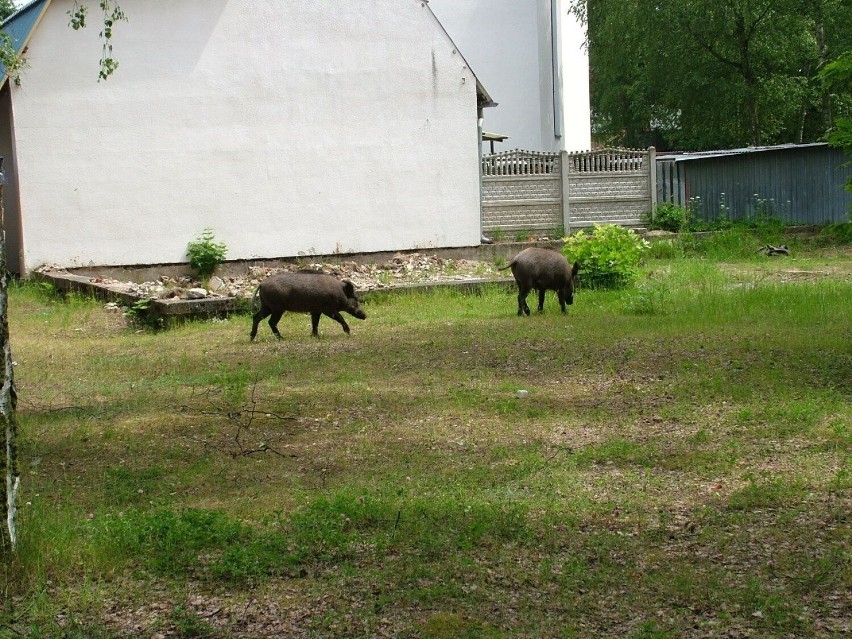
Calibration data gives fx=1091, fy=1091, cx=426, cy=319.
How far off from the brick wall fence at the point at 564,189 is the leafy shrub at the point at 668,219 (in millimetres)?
210

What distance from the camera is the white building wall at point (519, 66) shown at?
102 feet

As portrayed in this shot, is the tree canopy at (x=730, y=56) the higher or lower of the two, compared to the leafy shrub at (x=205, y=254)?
higher

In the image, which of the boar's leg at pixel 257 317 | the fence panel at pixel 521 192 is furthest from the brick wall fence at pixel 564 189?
the boar's leg at pixel 257 317

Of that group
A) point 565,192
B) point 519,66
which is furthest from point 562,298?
point 519,66

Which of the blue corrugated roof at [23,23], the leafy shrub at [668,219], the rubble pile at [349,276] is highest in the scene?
the blue corrugated roof at [23,23]

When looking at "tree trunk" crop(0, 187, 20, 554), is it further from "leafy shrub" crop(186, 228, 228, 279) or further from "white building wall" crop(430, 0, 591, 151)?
"white building wall" crop(430, 0, 591, 151)

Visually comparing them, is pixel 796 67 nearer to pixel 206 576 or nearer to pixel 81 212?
pixel 81 212

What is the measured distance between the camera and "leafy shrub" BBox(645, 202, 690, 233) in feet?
76.3

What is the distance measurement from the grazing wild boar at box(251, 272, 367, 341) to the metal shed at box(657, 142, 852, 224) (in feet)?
44.5

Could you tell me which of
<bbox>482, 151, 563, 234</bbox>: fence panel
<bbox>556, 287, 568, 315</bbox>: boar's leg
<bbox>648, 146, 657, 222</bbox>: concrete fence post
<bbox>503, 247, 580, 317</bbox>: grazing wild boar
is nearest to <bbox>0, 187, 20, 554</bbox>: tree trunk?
<bbox>503, 247, 580, 317</bbox>: grazing wild boar

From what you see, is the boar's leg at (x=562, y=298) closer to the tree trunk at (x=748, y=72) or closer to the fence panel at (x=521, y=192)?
the fence panel at (x=521, y=192)

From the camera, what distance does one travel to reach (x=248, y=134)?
19.3 metres

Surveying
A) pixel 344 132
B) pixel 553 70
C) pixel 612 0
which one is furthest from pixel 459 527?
pixel 612 0

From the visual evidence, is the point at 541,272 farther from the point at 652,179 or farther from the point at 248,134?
the point at 652,179
